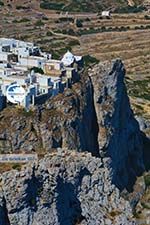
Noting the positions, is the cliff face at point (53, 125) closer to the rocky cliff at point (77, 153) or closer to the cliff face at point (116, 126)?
the rocky cliff at point (77, 153)

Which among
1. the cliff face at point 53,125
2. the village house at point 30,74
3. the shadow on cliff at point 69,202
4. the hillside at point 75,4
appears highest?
the hillside at point 75,4

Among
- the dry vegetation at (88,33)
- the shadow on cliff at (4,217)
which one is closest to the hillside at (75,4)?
the dry vegetation at (88,33)

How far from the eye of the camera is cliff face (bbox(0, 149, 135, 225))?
125 feet

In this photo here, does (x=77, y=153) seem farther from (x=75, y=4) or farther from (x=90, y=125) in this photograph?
(x=75, y=4)

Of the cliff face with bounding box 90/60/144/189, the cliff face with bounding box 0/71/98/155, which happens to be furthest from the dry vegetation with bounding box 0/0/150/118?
the cliff face with bounding box 0/71/98/155

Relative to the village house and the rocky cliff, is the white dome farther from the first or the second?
the rocky cliff

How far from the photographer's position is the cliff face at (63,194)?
38188mm

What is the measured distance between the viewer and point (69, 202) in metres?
42.3

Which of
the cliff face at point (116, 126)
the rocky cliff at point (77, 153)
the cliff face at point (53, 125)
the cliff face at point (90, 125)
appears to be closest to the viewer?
the rocky cliff at point (77, 153)

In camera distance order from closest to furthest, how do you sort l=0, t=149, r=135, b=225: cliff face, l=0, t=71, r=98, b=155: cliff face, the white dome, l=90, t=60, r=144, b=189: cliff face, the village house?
1. l=0, t=149, r=135, b=225: cliff face
2. l=0, t=71, r=98, b=155: cliff face
3. the village house
4. l=90, t=60, r=144, b=189: cliff face
5. the white dome

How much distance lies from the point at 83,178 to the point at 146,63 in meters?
83.3

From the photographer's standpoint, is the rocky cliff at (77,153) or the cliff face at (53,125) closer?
the rocky cliff at (77,153)

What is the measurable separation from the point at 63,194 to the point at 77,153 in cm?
275

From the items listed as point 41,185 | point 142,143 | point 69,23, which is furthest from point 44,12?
point 41,185
